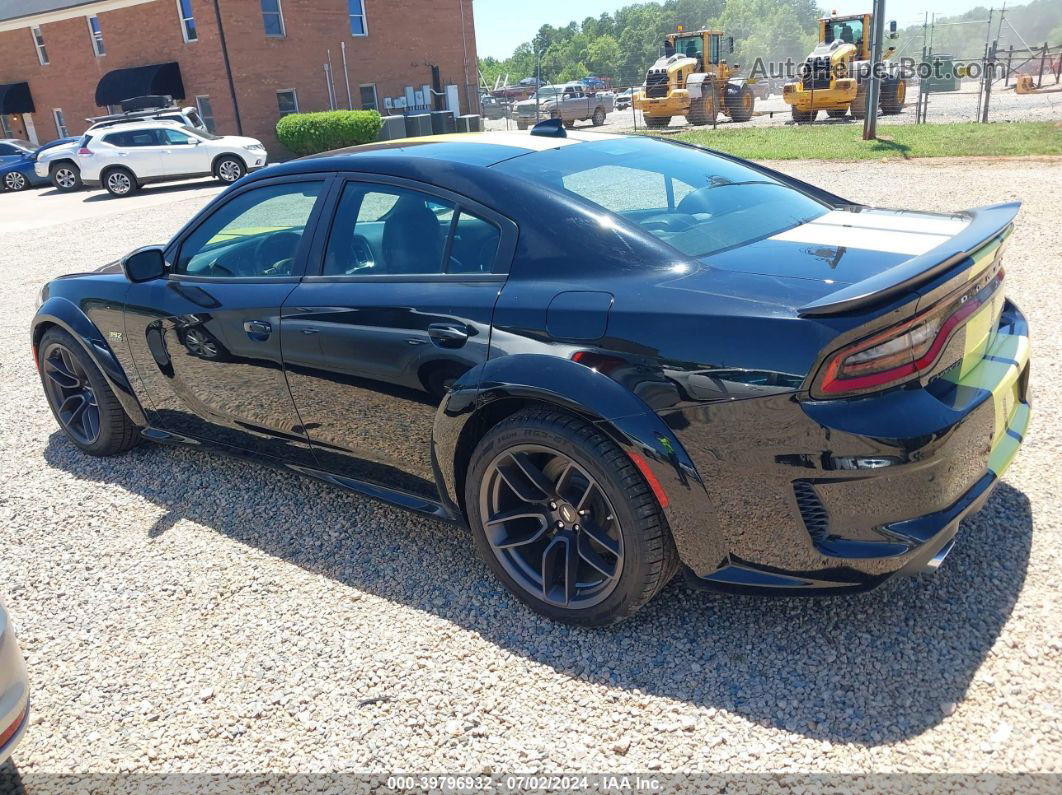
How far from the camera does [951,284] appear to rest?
2.42 m

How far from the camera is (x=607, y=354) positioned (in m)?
2.54

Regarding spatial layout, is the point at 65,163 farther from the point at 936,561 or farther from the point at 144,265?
the point at 936,561

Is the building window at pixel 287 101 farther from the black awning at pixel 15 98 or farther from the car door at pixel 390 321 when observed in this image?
the car door at pixel 390 321

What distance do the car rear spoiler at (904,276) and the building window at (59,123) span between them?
38444 millimetres

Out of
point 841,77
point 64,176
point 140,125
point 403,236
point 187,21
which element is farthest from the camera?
point 187,21

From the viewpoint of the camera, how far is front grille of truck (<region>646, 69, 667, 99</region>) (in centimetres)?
2675

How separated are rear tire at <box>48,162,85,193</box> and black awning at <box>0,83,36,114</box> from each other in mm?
14115

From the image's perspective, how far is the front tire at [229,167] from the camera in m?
21.2

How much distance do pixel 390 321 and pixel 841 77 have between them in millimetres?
24535

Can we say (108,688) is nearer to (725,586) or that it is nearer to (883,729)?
(725,586)

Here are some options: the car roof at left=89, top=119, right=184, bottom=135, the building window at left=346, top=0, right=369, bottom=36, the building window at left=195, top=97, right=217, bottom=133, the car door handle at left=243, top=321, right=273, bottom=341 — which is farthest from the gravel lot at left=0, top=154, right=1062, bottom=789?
the building window at left=346, top=0, right=369, bottom=36

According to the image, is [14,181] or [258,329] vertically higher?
[258,329]

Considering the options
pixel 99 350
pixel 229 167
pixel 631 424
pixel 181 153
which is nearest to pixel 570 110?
pixel 229 167

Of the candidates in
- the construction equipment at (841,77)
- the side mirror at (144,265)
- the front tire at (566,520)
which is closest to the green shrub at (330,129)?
the construction equipment at (841,77)
